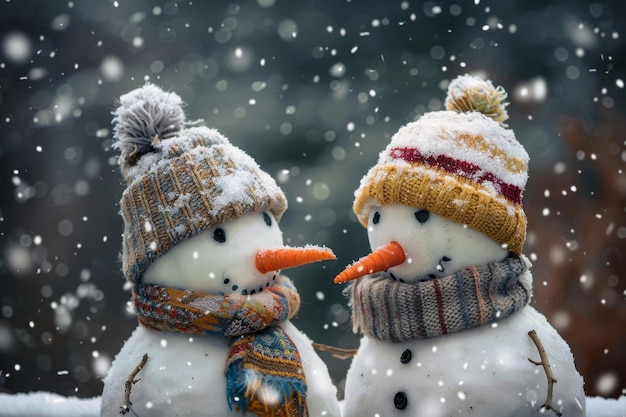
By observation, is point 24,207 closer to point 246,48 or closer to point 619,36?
point 246,48

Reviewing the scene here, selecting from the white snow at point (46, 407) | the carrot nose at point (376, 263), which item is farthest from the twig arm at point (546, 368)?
the white snow at point (46, 407)

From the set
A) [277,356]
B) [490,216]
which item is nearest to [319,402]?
[277,356]

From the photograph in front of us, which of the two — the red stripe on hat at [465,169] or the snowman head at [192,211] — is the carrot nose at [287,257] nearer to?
the snowman head at [192,211]

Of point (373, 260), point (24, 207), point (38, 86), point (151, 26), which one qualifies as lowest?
point (24, 207)

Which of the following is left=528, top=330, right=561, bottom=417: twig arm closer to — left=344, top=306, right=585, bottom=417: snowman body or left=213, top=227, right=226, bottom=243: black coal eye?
left=344, top=306, right=585, bottom=417: snowman body

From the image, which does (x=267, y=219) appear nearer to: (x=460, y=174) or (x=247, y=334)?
(x=247, y=334)

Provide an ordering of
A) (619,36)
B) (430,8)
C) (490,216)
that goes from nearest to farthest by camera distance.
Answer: (490,216) < (619,36) < (430,8)

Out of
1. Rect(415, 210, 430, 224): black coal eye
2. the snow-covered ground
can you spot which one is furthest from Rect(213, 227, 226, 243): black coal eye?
the snow-covered ground

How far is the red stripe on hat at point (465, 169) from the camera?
136 cm

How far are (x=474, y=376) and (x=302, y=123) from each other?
1.15 meters

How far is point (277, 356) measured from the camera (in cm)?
136

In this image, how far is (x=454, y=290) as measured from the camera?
1.34 metres

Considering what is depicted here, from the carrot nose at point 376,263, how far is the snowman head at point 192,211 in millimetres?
67

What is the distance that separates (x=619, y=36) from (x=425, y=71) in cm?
53
